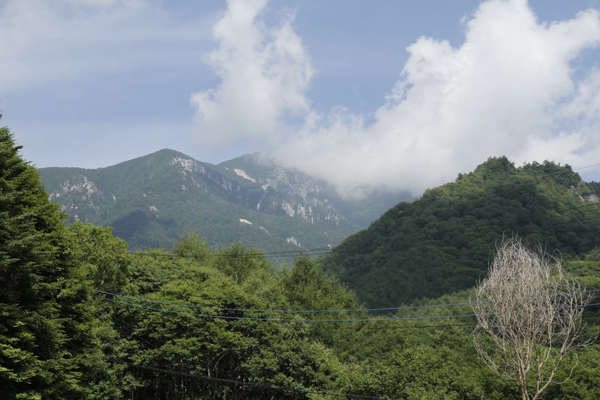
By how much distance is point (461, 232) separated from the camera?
108 meters

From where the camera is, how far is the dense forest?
19.3 meters

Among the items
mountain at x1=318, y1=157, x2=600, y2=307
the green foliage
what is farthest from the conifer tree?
mountain at x1=318, y1=157, x2=600, y2=307

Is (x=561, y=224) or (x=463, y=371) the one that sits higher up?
(x=561, y=224)

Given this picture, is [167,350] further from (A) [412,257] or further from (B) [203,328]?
(A) [412,257]

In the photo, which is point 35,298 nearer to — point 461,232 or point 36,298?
point 36,298

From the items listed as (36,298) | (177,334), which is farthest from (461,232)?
(36,298)

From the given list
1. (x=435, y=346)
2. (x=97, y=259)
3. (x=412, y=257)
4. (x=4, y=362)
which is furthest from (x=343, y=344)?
(x=412, y=257)

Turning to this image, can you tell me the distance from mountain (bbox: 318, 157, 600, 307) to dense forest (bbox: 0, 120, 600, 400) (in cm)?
3428

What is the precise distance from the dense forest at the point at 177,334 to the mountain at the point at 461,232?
34281 mm

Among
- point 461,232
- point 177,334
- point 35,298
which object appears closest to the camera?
point 35,298

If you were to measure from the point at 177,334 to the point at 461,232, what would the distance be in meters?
91.4

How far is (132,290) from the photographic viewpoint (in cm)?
3800

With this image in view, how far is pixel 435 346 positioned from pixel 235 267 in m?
33.6

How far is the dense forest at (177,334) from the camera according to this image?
19.3m
